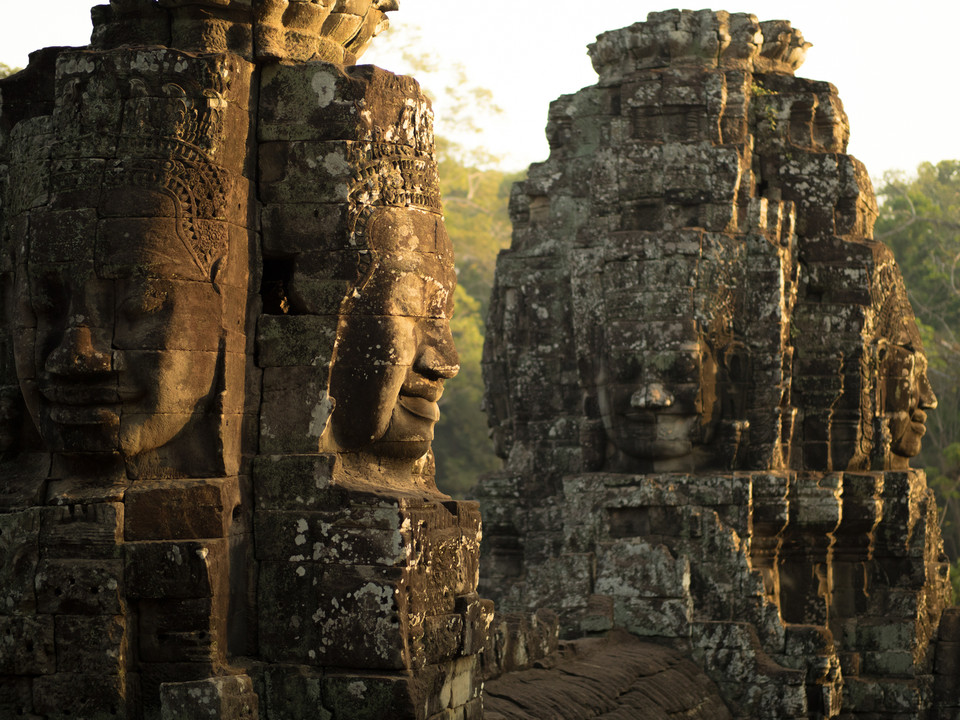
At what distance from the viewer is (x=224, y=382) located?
7184 millimetres

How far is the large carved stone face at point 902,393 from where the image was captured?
15.5 metres

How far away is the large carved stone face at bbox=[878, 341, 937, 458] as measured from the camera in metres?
15.5

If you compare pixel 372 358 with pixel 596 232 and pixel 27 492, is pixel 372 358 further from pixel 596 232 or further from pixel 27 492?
pixel 596 232

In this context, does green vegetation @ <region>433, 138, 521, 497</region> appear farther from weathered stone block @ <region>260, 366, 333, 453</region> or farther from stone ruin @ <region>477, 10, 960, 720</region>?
weathered stone block @ <region>260, 366, 333, 453</region>

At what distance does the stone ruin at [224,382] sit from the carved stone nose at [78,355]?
0.01 metres

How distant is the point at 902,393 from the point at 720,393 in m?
2.86

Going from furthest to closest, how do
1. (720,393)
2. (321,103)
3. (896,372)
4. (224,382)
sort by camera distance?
(896,372)
(720,393)
(321,103)
(224,382)

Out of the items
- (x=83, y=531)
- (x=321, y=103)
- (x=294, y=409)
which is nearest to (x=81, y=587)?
(x=83, y=531)

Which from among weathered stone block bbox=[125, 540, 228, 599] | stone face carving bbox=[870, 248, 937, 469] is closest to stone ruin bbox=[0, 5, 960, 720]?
weathered stone block bbox=[125, 540, 228, 599]

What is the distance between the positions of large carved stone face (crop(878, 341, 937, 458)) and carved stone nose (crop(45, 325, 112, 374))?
9977 mm

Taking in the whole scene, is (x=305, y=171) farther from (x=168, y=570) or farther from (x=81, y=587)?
(x=81, y=587)

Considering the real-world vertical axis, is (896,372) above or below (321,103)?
below

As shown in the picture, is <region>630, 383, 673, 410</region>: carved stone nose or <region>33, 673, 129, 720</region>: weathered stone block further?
<region>630, 383, 673, 410</region>: carved stone nose

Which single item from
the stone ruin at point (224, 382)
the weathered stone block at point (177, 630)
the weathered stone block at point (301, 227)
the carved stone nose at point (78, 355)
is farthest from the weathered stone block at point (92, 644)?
the weathered stone block at point (301, 227)
